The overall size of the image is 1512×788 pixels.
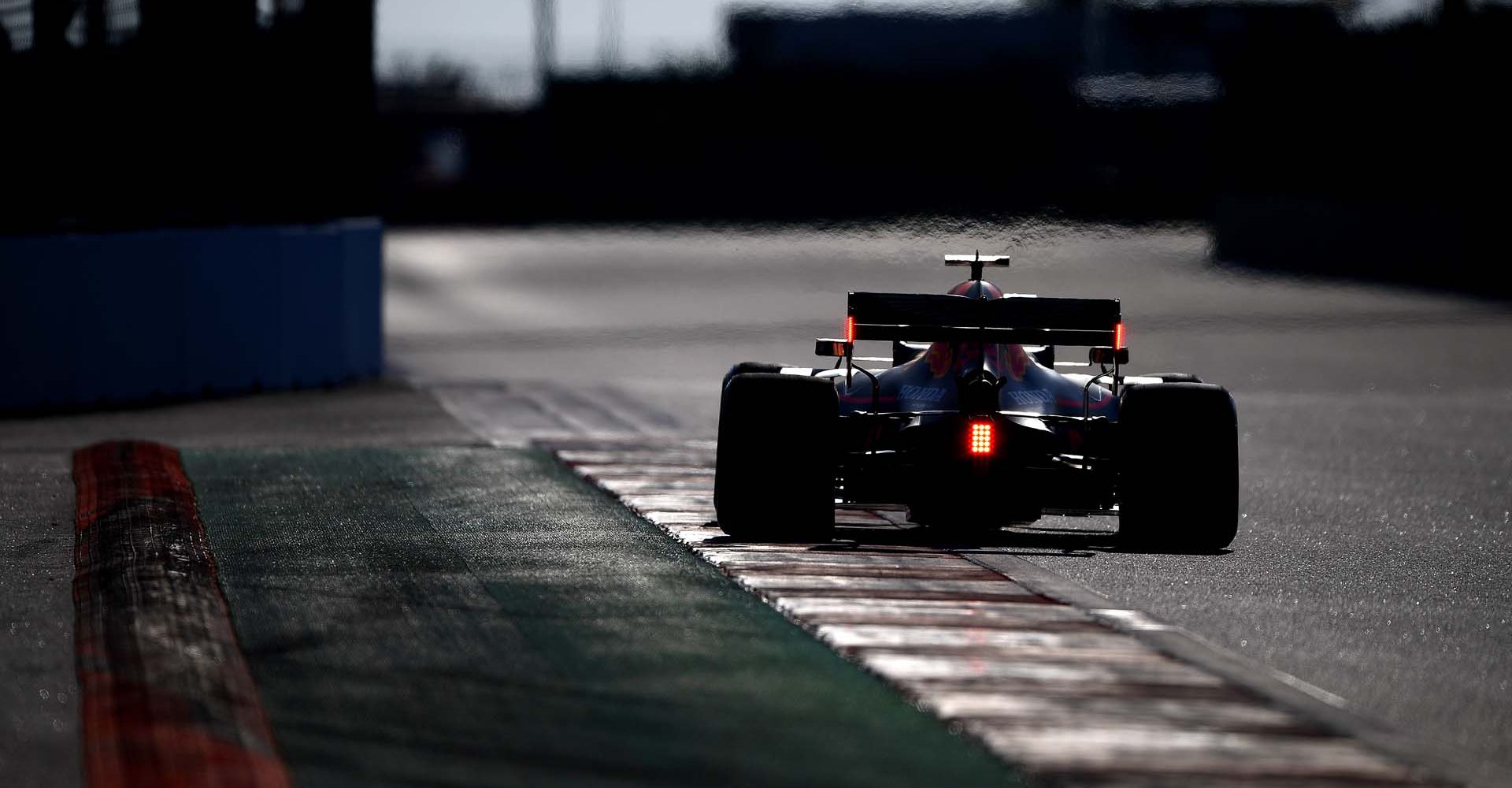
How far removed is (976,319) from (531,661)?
3.34 m

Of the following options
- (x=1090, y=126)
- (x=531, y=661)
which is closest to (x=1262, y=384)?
(x=1090, y=126)

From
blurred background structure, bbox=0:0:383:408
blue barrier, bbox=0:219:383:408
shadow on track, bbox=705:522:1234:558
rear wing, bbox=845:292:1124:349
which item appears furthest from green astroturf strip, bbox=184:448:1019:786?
blurred background structure, bbox=0:0:383:408

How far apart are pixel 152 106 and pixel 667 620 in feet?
32.5

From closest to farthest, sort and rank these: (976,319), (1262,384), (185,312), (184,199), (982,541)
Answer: (976,319) → (982,541) → (185,312) → (184,199) → (1262,384)

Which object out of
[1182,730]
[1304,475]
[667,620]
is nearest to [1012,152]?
[1304,475]

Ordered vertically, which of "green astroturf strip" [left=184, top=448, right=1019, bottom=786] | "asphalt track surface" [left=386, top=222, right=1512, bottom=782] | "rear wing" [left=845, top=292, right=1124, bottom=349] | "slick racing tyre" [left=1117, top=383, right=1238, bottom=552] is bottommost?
"asphalt track surface" [left=386, top=222, right=1512, bottom=782]

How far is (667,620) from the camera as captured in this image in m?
7.73

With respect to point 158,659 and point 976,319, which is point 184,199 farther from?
point 158,659

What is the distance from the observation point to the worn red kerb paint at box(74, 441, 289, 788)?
18.9 ft

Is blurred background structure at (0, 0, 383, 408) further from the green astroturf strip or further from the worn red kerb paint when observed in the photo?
the green astroturf strip

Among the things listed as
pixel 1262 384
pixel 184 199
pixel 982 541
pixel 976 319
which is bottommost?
pixel 1262 384

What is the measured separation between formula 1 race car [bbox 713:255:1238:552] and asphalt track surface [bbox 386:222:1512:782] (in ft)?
0.79

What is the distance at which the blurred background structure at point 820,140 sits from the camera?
1515 cm

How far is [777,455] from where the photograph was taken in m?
9.39
